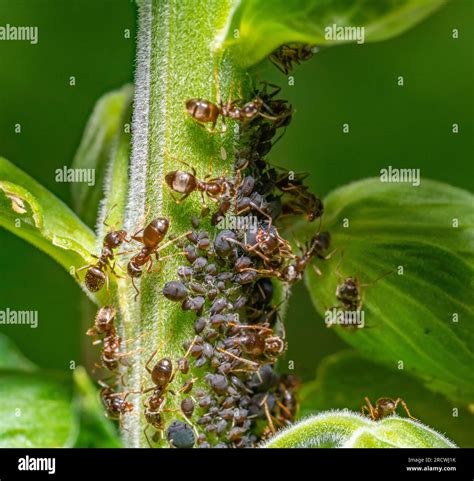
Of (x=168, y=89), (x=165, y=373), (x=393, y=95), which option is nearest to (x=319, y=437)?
(x=165, y=373)

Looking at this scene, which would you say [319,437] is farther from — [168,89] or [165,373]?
[168,89]

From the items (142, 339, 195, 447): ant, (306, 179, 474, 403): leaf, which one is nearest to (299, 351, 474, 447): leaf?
(306, 179, 474, 403): leaf

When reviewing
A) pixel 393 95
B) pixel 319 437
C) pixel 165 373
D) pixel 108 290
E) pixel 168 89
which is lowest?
pixel 319 437

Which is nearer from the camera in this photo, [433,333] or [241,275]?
[241,275]

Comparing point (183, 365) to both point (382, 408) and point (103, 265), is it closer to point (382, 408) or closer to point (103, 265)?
point (103, 265)

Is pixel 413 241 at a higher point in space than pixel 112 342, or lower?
higher

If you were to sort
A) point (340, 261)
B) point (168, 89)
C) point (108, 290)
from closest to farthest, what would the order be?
point (168, 89), point (108, 290), point (340, 261)
